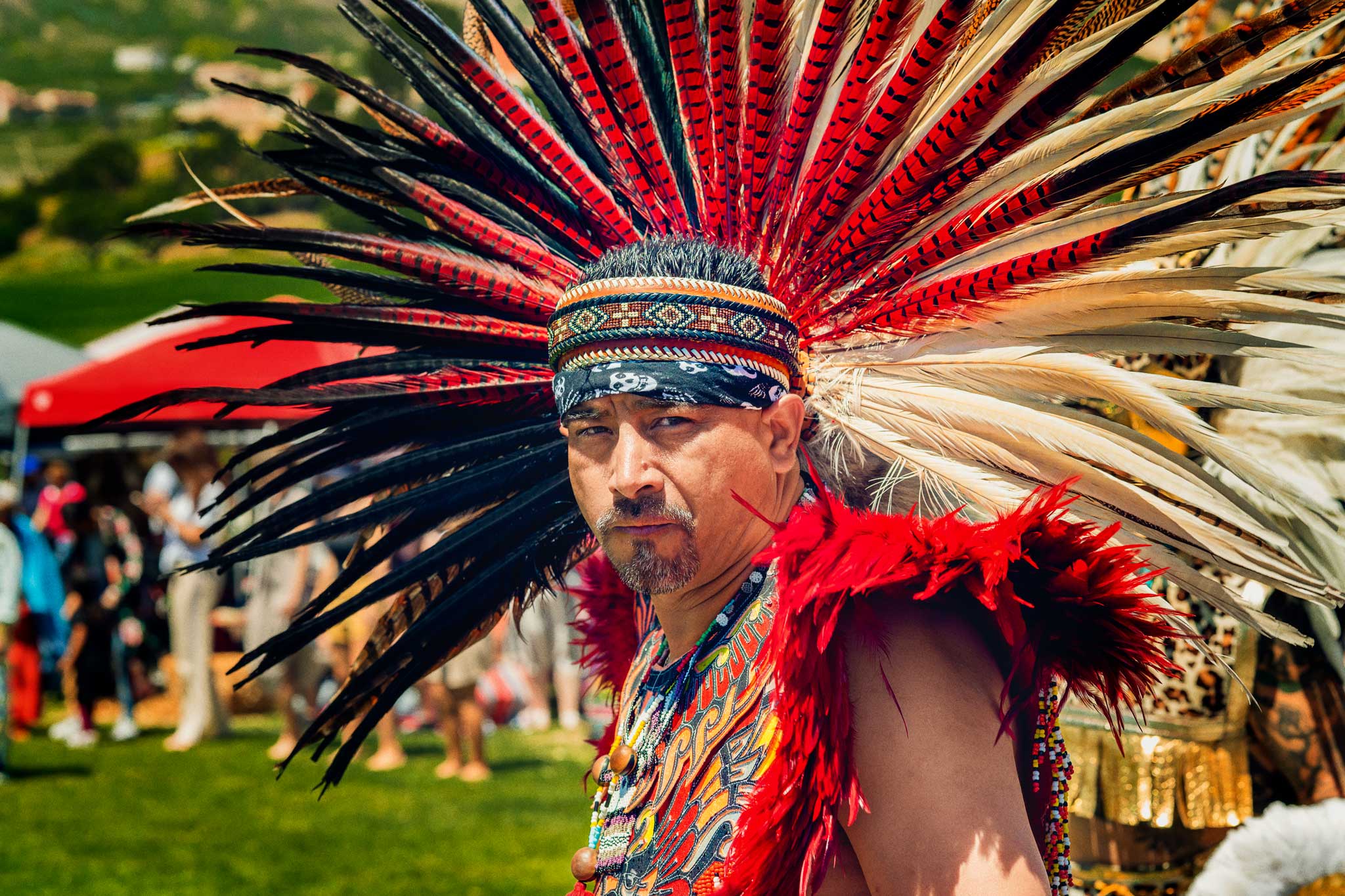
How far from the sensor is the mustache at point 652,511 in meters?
1.98

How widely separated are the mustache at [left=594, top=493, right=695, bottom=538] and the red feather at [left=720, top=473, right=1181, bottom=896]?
220mm

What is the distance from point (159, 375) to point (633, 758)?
1072 cm

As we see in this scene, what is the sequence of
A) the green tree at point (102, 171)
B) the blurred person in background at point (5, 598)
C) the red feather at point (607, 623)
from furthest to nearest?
the green tree at point (102, 171)
the blurred person in background at point (5, 598)
the red feather at point (607, 623)

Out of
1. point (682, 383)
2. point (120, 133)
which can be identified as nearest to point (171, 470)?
point (682, 383)

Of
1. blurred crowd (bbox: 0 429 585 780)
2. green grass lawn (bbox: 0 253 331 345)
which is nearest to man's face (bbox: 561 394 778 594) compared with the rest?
blurred crowd (bbox: 0 429 585 780)

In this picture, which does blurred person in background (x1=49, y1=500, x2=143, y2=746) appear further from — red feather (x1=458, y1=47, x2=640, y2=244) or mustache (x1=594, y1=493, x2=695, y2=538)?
mustache (x1=594, y1=493, x2=695, y2=538)

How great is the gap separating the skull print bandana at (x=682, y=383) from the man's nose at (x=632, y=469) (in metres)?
0.08

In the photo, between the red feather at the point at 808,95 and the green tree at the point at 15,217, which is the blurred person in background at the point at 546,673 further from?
the green tree at the point at 15,217

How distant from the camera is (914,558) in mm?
1723

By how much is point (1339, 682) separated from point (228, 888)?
551 centimetres

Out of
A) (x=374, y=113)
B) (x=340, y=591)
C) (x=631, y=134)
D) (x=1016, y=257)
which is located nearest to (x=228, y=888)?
(x=340, y=591)

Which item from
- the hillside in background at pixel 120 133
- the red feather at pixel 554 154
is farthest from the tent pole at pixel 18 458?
the red feather at pixel 554 154

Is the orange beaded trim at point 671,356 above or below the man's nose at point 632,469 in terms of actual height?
above

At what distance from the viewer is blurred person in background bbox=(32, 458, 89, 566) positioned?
11.9 metres
